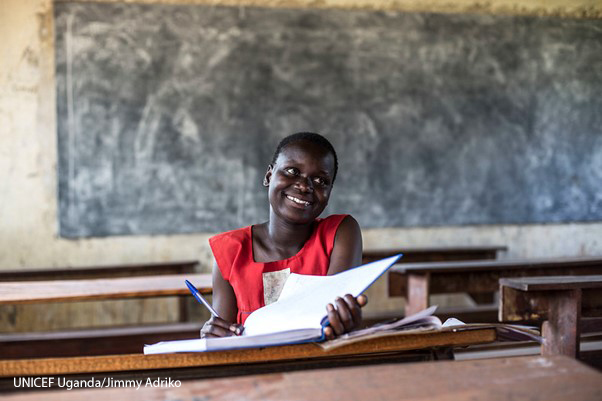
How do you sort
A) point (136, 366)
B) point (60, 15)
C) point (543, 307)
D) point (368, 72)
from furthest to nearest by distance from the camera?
point (368, 72)
point (60, 15)
point (543, 307)
point (136, 366)

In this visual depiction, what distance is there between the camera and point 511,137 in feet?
15.3

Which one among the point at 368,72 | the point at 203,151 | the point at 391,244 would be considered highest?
the point at 368,72

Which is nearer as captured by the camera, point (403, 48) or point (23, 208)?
point (23, 208)

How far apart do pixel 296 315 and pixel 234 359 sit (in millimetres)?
123

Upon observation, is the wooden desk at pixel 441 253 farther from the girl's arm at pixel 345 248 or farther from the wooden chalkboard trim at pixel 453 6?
the girl's arm at pixel 345 248

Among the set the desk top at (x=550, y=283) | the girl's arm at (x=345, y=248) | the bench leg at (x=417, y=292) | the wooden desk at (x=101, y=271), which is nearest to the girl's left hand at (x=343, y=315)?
the girl's arm at (x=345, y=248)

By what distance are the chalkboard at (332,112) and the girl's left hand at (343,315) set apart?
333 centimetres

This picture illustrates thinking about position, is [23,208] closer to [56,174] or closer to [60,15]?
[56,174]

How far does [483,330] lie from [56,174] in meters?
3.59

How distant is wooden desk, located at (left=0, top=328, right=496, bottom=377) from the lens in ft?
2.70

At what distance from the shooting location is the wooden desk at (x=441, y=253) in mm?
4305

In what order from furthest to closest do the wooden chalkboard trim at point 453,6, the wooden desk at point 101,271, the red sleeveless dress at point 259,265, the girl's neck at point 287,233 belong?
the wooden chalkboard trim at point 453,6 < the wooden desk at point 101,271 < the girl's neck at point 287,233 < the red sleeveless dress at point 259,265

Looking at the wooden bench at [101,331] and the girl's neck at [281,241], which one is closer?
the girl's neck at [281,241]

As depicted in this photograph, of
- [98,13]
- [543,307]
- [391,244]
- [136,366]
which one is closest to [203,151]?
[98,13]
